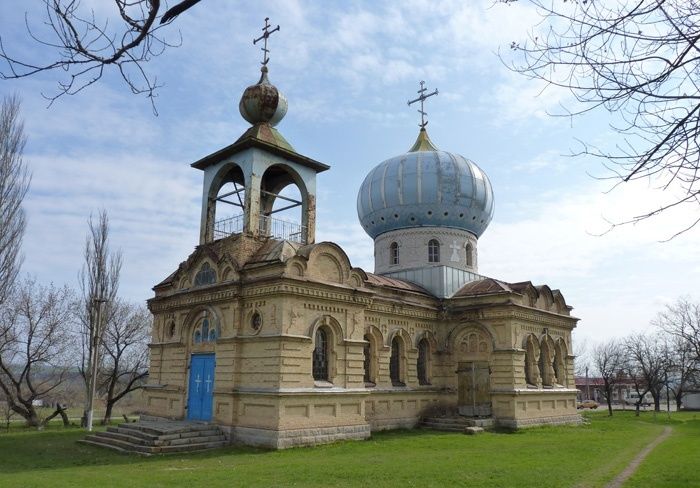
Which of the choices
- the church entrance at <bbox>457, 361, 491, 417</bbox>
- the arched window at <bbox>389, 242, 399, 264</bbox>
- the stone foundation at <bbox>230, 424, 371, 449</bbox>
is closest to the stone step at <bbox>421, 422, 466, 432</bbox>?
the church entrance at <bbox>457, 361, 491, 417</bbox>

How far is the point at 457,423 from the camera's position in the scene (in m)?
21.2

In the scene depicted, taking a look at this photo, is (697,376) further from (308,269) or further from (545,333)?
(308,269)

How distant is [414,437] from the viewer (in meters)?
19.0

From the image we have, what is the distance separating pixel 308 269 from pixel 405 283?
742 centimetres

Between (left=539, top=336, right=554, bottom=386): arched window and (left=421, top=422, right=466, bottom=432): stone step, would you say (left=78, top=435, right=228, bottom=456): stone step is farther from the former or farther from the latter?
(left=539, top=336, right=554, bottom=386): arched window

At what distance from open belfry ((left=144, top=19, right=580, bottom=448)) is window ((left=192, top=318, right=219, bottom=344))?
6 cm

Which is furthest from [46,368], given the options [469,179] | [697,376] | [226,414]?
[697,376]

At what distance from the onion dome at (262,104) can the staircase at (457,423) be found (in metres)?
12.3

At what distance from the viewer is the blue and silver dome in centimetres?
2594

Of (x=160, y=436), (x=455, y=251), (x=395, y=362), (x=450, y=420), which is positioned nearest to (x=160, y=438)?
(x=160, y=436)

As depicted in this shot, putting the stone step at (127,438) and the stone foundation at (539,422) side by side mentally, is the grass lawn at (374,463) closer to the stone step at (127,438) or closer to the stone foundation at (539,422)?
the stone step at (127,438)

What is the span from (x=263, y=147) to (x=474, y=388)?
12.3 metres

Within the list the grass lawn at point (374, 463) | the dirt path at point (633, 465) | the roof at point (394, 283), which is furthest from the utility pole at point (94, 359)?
the dirt path at point (633, 465)

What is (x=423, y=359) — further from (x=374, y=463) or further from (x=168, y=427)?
(x=168, y=427)
